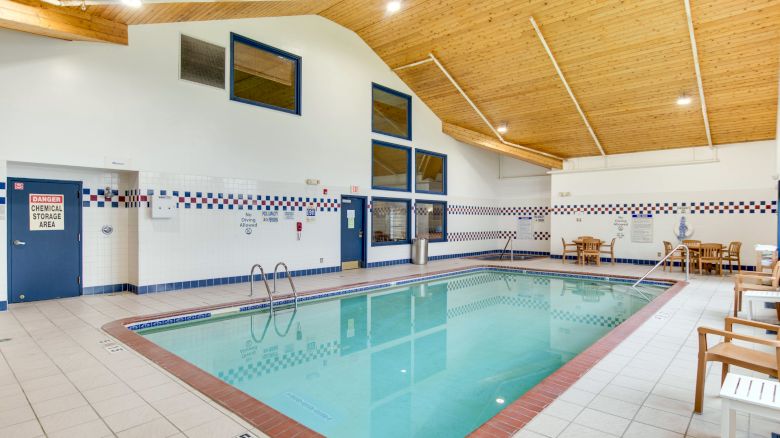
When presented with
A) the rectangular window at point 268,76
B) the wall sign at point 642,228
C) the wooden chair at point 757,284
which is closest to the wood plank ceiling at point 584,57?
the rectangular window at point 268,76

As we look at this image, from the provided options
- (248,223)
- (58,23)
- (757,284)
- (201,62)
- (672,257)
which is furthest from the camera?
(672,257)

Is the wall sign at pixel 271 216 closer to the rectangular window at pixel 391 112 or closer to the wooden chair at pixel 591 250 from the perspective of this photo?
the rectangular window at pixel 391 112

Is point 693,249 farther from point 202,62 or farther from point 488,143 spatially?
point 202,62

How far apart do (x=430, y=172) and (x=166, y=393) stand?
918cm

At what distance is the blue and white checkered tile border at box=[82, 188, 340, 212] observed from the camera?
5.89 metres

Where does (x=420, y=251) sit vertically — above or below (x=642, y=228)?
below

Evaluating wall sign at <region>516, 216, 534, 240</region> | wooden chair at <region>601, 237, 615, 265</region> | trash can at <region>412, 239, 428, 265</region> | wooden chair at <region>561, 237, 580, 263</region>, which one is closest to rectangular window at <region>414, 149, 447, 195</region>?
trash can at <region>412, 239, 428, 265</region>

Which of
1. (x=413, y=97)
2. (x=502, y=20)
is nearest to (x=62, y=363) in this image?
(x=502, y=20)

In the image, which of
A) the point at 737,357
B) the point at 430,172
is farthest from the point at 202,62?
the point at 737,357

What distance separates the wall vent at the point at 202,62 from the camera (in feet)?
20.9

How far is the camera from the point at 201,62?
6551mm

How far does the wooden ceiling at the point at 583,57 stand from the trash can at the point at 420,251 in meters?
3.42

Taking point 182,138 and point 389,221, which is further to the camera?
point 389,221

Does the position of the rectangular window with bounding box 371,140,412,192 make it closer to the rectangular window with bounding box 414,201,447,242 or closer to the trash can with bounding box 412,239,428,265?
the rectangular window with bounding box 414,201,447,242
